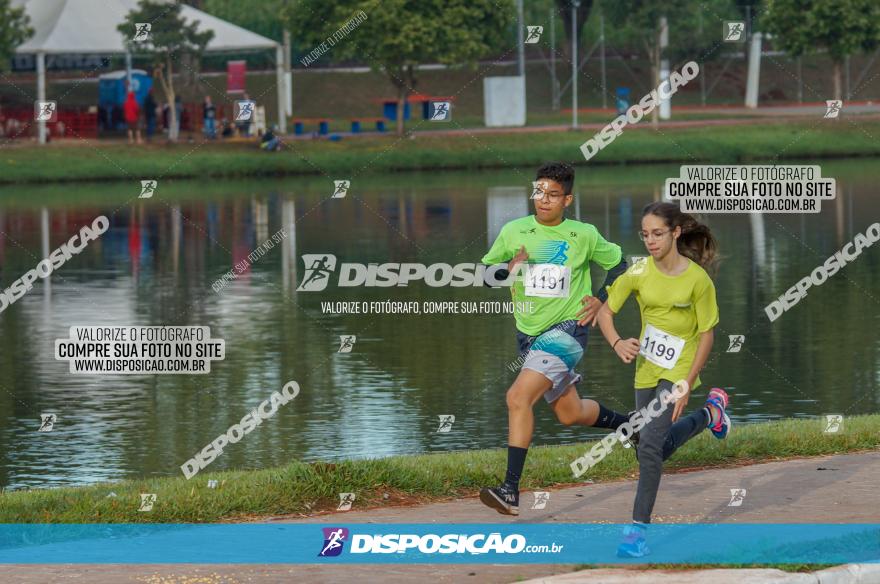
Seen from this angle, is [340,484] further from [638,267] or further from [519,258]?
[638,267]

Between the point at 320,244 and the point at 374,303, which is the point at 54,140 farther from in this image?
the point at 374,303

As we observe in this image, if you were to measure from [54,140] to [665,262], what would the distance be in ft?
147

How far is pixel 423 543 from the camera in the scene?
8500mm

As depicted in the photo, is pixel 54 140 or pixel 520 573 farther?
pixel 54 140

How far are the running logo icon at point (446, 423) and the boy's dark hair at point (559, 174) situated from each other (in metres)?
4.28

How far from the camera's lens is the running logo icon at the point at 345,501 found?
30.9 feet

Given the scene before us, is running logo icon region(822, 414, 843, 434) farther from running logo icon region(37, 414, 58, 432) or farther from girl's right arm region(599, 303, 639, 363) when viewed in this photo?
running logo icon region(37, 414, 58, 432)

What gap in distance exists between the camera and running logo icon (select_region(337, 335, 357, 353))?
→ 1780 centimetres

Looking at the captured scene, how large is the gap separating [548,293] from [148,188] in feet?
115

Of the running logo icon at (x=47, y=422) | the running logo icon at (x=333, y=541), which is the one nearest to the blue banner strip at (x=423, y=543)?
the running logo icon at (x=333, y=541)

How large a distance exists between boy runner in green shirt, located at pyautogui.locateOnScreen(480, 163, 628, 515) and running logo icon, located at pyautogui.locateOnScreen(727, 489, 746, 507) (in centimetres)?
98

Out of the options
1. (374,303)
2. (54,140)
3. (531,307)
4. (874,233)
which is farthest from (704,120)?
(531,307)

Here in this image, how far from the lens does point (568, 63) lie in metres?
72.4

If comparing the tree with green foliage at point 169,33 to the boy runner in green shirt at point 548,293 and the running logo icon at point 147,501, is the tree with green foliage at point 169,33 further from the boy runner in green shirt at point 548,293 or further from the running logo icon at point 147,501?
the boy runner in green shirt at point 548,293
